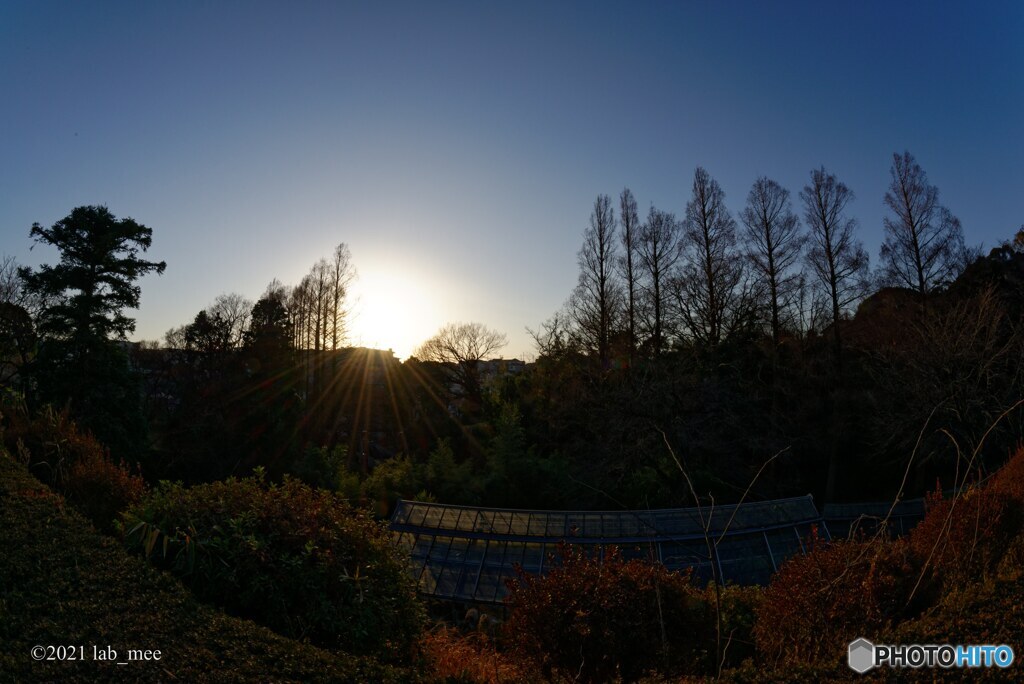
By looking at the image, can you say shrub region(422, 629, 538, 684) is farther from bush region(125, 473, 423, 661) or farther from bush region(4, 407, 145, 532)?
bush region(4, 407, 145, 532)

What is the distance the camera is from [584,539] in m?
12.2

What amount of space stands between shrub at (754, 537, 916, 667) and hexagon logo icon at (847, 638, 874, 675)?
10.5 inches

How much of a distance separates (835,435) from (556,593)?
17565 millimetres

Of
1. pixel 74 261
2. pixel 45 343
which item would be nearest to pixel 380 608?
pixel 45 343

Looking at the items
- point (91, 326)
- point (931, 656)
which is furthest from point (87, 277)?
point (931, 656)

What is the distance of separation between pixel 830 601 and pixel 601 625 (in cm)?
212

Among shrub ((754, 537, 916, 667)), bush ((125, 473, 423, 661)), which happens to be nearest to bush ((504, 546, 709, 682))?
shrub ((754, 537, 916, 667))

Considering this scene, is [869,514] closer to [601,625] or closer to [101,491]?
[601,625]

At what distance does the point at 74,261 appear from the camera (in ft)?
68.7

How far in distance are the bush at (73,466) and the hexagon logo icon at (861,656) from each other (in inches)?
248

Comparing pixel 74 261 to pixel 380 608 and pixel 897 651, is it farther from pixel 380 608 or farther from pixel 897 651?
pixel 897 651

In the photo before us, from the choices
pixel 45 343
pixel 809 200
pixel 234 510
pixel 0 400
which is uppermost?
pixel 809 200

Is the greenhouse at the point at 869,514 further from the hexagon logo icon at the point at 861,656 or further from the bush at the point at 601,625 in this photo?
the hexagon logo icon at the point at 861,656

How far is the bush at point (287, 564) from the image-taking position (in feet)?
15.3
